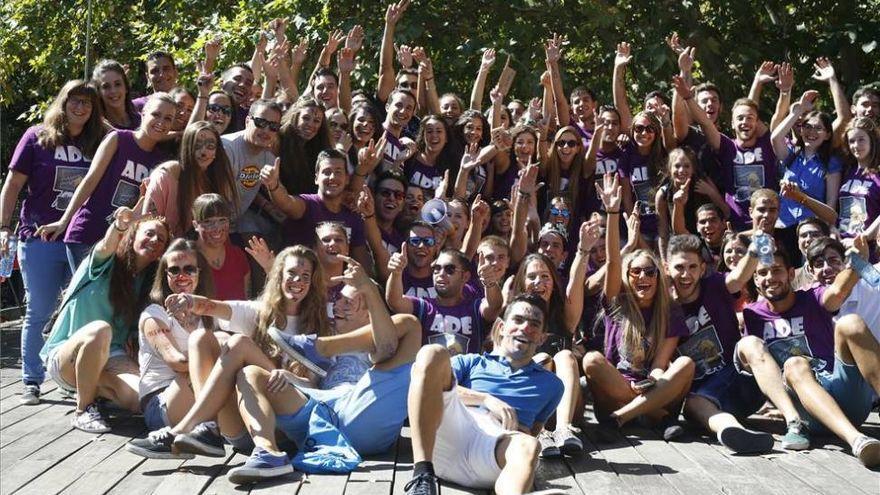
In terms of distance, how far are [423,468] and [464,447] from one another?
1.05ft

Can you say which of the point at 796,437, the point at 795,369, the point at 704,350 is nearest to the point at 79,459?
the point at 704,350

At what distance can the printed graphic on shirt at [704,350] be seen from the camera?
6418mm

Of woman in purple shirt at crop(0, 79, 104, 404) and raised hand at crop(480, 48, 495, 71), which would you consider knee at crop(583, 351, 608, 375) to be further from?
raised hand at crop(480, 48, 495, 71)

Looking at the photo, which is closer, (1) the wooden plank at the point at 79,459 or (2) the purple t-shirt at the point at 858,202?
(1) the wooden plank at the point at 79,459

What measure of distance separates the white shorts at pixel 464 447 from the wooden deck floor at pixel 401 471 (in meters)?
0.10

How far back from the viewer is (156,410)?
580 cm

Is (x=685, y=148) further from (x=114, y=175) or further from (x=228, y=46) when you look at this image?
(x=228, y=46)

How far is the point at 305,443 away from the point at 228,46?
290 inches

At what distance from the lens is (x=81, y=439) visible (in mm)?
5805

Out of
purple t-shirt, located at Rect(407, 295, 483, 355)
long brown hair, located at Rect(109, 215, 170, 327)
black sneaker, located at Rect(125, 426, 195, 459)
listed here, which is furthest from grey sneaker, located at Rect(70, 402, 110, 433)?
purple t-shirt, located at Rect(407, 295, 483, 355)

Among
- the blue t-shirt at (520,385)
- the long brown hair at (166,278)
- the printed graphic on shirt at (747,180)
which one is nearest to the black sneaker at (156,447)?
the long brown hair at (166,278)

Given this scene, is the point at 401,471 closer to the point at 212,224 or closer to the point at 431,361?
the point at 431,361

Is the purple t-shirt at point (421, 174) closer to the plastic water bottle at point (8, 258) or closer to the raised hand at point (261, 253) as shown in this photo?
the raised hand at point (261, 253)

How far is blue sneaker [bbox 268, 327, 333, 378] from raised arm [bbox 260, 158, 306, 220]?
147 centimetres
